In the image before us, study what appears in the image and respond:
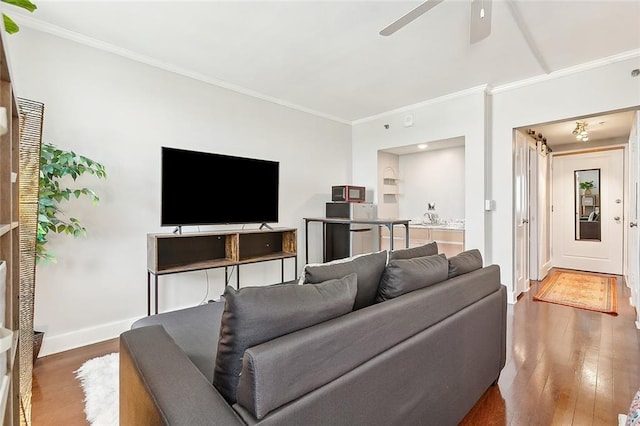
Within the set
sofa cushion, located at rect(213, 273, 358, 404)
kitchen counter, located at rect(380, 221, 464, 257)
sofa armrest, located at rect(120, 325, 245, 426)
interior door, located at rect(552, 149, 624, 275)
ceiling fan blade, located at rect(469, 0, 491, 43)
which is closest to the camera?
sofa armrest, located at rect(120, 325, 245, 426)

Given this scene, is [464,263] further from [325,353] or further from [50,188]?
[50,188]

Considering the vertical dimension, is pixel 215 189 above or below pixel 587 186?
below

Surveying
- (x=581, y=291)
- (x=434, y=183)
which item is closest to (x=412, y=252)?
(x=434, y=183)

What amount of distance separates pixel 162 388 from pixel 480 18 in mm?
2390

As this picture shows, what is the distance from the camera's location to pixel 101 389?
6.49 feet

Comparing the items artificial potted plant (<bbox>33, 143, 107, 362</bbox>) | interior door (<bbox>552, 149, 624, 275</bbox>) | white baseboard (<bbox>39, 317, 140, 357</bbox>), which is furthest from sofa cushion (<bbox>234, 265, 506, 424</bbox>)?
interior door (<bbox>552, 149, 624, 275</bbox>)

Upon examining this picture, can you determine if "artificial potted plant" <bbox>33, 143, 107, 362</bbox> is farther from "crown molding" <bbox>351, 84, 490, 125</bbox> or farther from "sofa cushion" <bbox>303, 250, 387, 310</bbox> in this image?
"crown molding" <bbox>351, 84, 490, 125</bbox>

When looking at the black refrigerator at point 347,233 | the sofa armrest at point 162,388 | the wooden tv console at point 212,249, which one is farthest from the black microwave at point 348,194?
the sofa armrest at point 162,388

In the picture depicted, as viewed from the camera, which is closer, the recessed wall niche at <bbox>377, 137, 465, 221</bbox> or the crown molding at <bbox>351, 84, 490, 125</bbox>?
the crown molding at <bbox>351, 84, 490, 125</bbox>

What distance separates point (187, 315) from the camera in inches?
73.3

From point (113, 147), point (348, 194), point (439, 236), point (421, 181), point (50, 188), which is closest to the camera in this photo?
point (50, 188)

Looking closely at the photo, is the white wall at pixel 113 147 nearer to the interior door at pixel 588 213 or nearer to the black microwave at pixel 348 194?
the black microwave at pixel 348 194

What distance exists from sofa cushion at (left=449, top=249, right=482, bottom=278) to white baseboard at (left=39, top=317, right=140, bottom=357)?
112 inches

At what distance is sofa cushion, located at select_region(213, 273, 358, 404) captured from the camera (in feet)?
3.14
